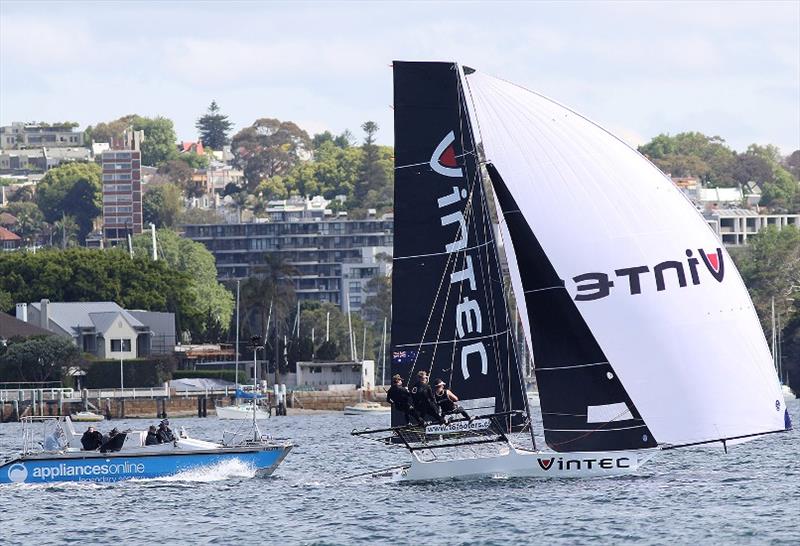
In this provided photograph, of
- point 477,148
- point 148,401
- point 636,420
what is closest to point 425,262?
point 477,148

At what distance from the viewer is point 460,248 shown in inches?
1412

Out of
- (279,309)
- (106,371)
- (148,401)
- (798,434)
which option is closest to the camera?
(798,434)

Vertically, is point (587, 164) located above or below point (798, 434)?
above

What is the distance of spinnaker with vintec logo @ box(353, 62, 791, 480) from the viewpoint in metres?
34.1

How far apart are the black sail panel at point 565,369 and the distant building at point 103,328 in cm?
8225

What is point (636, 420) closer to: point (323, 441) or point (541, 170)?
point (541, 170)

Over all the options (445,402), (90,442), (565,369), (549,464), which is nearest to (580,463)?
(549,464)

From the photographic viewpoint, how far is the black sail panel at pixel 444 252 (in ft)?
117

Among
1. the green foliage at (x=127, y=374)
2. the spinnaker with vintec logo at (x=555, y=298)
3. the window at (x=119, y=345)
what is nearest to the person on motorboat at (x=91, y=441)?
the spinnaker with vintec logo at (x=555, y=298)

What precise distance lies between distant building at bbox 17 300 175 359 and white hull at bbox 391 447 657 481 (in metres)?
81.9

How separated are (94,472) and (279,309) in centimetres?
9413

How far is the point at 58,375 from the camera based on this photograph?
10881 centimetres

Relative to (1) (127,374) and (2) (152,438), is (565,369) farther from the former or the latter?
(1) (127,374)

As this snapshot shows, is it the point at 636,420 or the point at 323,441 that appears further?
the point at 323,441
